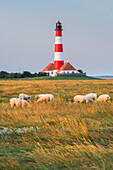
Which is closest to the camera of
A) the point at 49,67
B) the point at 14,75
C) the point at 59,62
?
the point at 14,75

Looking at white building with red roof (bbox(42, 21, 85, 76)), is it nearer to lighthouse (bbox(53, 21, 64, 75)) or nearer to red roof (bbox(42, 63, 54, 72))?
lighthouse (bbox(53, 21, 64, 75))

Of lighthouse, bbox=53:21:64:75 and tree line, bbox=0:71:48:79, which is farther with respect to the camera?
lighthouse, bbox=53:21:64:75

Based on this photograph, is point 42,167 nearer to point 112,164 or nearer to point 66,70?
point 112,164

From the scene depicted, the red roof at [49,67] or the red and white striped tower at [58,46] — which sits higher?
the red and white striped tower at [58,46]

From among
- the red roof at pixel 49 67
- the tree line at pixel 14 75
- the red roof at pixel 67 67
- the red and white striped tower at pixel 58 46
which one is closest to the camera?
the tree line at pixel 14 75

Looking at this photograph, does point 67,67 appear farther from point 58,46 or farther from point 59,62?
point 58,46

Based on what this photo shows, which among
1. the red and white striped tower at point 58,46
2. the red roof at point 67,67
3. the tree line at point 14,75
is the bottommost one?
the tree line at point 14,75

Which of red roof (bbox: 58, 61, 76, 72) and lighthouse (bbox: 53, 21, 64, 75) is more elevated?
lighthouse (bbox: 53, 21, 64, 75)

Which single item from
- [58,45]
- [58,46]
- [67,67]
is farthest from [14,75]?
[67,67]

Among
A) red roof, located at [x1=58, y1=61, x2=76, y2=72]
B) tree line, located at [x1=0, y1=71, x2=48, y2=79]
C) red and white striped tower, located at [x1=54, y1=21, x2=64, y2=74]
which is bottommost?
tree line, located at [x1=0, y1=71, x2=48, y2=79]

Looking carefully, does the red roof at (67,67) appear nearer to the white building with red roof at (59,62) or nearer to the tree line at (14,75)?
the white building with red roof at (59,62)

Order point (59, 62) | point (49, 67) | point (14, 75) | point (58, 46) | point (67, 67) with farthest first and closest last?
point (49, 67) → point (67, 67) → point (59, 62) → point (58, 46) → point (14, 75)

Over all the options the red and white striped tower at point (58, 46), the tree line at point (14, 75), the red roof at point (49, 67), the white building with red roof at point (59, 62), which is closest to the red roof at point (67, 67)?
the white building with red roof at point (59, 62)

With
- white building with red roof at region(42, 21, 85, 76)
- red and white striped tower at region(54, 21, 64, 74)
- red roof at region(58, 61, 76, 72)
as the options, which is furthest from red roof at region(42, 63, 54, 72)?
red and white striped tower at region(54, 21, 64, 74)
